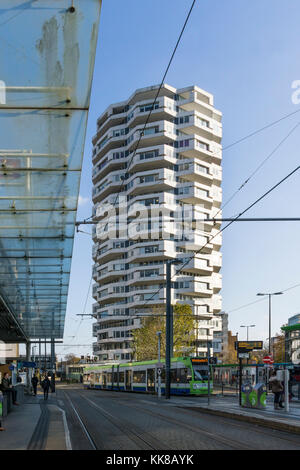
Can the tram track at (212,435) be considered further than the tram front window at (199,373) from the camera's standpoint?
No

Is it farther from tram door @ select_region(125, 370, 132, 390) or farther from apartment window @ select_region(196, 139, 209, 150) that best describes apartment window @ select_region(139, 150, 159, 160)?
tram door @ select_region(125, 370, 132, 390)

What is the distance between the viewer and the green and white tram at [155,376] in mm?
45938

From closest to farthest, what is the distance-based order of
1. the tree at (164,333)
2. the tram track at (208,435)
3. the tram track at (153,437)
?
the tram track at (208,435) < the tram track at (153,437) < the tree at (164,333)

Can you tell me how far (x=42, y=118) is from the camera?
10484mm

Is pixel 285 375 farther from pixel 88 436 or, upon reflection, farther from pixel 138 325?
pixel 138 325

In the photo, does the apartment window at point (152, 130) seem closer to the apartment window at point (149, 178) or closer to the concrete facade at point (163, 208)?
the concrete facade at point (163, 208)

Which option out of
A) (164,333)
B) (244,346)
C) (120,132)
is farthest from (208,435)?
(120,132)

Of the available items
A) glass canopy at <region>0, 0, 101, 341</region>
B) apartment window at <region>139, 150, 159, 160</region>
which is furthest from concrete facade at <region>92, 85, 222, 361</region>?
glass canopy at <region>0, 0, 101, 341</region>

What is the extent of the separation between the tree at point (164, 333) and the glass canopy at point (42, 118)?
1962 inches

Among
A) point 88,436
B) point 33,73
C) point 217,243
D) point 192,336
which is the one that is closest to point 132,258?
point 217,243

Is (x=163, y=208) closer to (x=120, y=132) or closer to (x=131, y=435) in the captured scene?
(x=120, y=132)

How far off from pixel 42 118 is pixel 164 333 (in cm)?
6539

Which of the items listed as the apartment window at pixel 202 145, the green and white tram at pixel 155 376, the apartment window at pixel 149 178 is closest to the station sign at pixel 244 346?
the green and white tram at pixel 155 376
